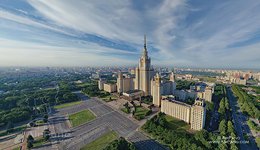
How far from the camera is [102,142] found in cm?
2134

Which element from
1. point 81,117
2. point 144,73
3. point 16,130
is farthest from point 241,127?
point 16,130

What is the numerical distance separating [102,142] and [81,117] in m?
12.1

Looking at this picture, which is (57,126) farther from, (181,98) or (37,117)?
(181,98)

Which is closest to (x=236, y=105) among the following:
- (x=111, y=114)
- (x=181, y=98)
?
(x=181, y=98)

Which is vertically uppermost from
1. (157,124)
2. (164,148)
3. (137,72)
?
(137,72)

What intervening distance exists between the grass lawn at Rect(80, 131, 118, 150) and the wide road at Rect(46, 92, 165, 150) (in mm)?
859

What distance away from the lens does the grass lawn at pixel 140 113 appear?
30.5m

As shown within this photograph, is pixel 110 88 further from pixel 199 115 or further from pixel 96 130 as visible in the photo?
pixel 199 115

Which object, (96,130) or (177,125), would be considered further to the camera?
(177,125)

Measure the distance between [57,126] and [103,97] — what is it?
2156cm

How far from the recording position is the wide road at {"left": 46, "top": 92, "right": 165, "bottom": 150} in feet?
68.9

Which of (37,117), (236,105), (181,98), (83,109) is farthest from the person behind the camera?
(181,98)

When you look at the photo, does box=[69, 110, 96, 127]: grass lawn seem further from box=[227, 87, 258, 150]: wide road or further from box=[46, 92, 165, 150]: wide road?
box=[227, 87, 258, 150]: wide road

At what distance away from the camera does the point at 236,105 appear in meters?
40.3
